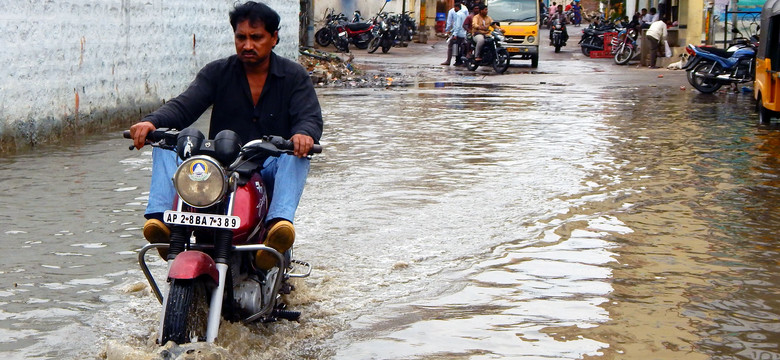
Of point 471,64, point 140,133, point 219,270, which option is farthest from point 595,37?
point 219,270

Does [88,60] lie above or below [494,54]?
above

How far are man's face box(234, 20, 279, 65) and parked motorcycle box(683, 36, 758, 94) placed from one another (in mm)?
14718

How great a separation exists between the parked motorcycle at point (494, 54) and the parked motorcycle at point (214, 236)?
71.3ft

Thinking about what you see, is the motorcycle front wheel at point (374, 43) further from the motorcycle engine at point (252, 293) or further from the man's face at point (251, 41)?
the motorcycle engine at point (252, 293)

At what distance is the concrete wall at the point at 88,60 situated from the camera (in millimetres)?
10055

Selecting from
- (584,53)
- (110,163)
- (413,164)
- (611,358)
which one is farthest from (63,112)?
(584,53)

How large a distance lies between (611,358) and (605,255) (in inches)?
77.5

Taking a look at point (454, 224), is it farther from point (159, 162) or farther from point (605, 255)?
point (159, 162)

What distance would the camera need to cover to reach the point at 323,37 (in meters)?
33.9

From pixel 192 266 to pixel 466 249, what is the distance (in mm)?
2890

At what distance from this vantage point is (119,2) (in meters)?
12.5

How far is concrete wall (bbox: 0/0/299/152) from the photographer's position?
1005 centimetres

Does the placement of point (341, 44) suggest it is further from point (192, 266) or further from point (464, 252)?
point (192, 266)

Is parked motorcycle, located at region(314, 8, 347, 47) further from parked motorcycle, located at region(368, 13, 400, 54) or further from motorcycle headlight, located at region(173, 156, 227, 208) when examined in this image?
motorcycle headlight, located at region(173, 156, 227, 208)
